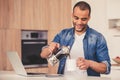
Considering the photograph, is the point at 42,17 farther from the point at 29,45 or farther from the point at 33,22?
the point at 29,45

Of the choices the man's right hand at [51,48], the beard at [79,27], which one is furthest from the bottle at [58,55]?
the beard at [79,27]

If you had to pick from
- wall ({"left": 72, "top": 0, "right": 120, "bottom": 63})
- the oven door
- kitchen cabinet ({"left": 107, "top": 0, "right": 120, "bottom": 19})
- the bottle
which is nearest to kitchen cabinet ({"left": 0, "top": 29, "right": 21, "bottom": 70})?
the oven door

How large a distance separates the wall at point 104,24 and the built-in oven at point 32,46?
703 millimetres

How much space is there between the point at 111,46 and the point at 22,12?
122 cm

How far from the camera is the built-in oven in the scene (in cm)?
333

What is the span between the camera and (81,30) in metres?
1.86

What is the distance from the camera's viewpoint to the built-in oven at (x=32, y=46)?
3328 mm

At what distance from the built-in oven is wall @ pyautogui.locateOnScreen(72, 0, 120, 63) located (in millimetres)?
703

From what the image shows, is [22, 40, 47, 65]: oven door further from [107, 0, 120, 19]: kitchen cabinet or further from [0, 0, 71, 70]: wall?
[107, 0, 120, 19]: kitchen cabinet

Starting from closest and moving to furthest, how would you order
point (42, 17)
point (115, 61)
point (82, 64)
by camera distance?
point (82, 64) < point (115, 61) < point (42, 17)

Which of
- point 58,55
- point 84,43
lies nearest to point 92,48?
point 84,43

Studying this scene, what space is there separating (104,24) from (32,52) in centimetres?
101

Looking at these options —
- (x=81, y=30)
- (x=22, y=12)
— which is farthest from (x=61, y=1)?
(x=81, y=30)

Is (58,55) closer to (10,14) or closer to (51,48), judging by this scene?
(51,48)
